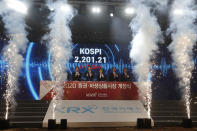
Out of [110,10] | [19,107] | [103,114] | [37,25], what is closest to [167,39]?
[110,10]

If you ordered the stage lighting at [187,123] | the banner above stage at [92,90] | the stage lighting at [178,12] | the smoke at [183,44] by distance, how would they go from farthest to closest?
the smoke at [183,44], the stage lighting at [178,12], the banner above stage at [92,90], the stage lighting at [187,123]

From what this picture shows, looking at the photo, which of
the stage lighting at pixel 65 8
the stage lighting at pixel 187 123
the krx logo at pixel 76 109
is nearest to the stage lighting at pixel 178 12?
the stage lighting at pixel 65 8

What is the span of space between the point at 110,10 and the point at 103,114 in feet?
19.2

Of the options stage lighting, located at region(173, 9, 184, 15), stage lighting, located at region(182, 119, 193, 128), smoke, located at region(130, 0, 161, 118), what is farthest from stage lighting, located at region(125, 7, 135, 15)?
stage lighting, located at region(182, 119, 193, 128)

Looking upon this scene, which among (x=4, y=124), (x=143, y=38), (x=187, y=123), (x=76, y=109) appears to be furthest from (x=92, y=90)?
(x=143, y=38)

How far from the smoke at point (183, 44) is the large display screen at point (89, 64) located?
1.26 ft

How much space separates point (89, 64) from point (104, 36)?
1906mm

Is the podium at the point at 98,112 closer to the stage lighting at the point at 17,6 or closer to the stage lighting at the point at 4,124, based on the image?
the stage lighting at the point at 4,124

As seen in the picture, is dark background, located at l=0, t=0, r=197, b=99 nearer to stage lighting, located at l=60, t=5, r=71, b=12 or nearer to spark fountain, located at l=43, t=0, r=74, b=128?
spark fountain, located at l=43, t=0, r=74, b=128

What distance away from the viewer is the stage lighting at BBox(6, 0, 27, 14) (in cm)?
902

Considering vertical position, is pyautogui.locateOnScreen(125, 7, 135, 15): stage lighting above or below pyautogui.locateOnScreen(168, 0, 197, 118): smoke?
above

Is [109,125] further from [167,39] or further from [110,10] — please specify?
[167,39]

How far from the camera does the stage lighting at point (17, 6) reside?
29.6 ft

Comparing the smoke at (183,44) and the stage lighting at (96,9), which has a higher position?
the stage lighting at (96,9)
